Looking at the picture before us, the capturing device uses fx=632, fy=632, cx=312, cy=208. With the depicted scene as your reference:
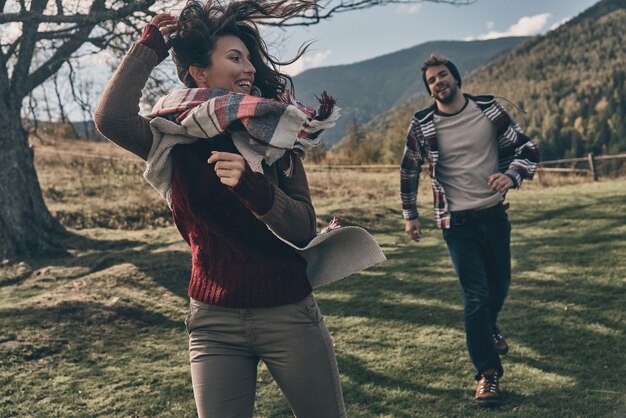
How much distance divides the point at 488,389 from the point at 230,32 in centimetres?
298

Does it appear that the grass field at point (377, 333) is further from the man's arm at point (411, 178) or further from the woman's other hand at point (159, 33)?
the woman's other hand at point (159, 33)

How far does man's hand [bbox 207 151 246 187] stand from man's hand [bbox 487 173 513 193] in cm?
286

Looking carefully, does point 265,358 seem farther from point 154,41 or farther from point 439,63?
point 439,63

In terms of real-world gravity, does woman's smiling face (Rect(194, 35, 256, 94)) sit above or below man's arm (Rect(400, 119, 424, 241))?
above

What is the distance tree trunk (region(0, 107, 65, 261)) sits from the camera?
412 inches

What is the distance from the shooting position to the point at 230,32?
225cm

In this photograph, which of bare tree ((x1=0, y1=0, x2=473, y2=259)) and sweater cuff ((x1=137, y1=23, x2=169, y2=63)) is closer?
sweater cuff ((x1=137, y1=23, x2=169, y2=63))

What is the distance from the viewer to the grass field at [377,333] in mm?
4434

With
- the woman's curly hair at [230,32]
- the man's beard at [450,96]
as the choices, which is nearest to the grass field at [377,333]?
the man's beard at [450,96]

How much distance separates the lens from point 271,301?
2041 mm

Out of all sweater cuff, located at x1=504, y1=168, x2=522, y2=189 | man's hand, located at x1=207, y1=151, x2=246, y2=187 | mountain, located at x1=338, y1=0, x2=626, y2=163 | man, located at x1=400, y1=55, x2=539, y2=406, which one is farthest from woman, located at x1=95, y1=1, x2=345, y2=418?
mountain, located at x1=338, y1=0, x2=626, y2=163

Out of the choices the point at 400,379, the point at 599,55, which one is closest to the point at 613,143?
the point at 599,55

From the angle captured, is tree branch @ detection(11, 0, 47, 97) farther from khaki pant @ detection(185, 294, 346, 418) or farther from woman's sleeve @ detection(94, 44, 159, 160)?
khaki pant @ detection(185, 294, 346, 418)

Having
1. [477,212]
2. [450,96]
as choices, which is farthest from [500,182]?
[450,96]
